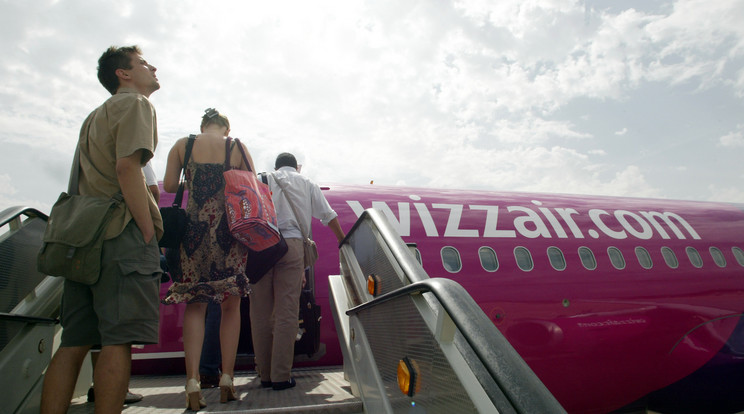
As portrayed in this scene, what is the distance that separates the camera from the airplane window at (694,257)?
6383 mm

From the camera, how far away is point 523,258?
18.7 feet

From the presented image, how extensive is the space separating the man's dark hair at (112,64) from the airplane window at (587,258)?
5.43 m

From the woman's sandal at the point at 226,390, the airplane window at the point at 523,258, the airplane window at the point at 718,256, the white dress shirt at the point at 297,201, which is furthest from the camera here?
the airplane window at the point at 718,256

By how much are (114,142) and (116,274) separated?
63 centimetres

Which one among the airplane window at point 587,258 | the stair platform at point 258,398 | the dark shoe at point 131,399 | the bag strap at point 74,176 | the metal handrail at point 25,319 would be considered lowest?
the stair platform at point 258,398

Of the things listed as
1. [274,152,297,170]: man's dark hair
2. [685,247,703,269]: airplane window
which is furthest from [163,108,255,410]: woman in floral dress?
[685,247,703,269]: airplane window

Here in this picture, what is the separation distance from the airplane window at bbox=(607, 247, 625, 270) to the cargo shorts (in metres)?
5.66

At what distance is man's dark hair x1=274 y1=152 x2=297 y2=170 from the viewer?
3838 millimetres

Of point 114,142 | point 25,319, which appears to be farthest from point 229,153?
point 25,319

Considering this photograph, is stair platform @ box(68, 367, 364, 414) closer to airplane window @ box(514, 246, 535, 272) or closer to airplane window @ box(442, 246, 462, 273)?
airplane window @ box(442, 246, 462, 273)

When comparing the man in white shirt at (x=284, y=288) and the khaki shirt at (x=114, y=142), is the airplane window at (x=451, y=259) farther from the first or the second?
the khaki shirt at (x=114, y=142)

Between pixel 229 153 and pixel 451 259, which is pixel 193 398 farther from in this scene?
pixel 451 259

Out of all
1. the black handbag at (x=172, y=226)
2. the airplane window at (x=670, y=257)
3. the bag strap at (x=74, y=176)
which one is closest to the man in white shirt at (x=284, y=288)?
the black handbag at (x=172, y=226)

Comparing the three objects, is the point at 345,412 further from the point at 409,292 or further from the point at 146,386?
the point at 146,386
